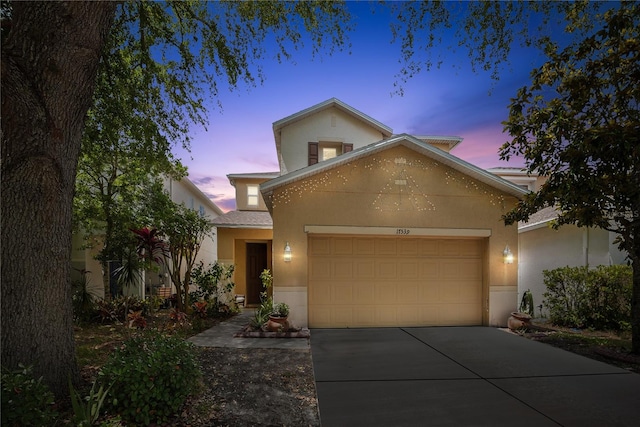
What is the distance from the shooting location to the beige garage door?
352 inches

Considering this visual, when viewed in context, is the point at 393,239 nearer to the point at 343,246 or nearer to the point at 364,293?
the point at 343,246

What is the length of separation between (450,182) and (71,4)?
8545 millimetres

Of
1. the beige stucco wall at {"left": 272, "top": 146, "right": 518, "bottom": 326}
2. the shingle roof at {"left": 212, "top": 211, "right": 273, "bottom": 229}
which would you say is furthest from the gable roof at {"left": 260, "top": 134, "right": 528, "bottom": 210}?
the shingle roof at {"left": 212, "top": 211, "right": 273, "bottom": 229}

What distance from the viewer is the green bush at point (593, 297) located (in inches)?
338

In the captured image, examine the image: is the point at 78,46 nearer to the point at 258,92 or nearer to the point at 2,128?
the point at 2,128

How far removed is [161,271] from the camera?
14711mm

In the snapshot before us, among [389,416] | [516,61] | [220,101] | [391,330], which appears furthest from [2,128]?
[391,330]

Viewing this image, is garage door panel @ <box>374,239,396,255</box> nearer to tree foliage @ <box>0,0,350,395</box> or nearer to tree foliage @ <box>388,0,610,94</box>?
tree foliage @ <box>388,0,610,94</box>

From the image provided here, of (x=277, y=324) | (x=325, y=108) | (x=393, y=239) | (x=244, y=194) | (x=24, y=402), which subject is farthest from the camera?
(x=244, y=194)

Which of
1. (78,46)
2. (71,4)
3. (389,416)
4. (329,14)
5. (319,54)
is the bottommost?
(389,416)

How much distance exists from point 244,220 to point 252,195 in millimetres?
2514

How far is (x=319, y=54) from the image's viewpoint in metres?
6.07

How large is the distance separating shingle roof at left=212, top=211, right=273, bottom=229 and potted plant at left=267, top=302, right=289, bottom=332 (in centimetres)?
524

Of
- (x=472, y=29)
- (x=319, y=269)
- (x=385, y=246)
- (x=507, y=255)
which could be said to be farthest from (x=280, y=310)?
(x=472, y=29)
